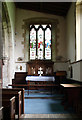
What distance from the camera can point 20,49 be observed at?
1115cm

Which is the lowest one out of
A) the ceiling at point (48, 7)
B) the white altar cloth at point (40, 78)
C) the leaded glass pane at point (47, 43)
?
the white altar cloth at point (40, 78)

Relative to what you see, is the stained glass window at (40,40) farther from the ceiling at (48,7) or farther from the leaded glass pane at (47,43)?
the ceiling at (48,7)

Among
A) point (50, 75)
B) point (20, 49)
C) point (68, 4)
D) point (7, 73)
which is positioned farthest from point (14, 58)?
point (68, 4)

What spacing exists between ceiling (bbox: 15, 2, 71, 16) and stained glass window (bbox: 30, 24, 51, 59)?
0.93 meters

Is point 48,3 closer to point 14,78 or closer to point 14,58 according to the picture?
point 14,58

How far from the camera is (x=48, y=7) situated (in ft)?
34.5

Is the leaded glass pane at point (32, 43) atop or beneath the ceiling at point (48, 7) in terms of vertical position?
beneath

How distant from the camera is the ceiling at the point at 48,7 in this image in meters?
9.93

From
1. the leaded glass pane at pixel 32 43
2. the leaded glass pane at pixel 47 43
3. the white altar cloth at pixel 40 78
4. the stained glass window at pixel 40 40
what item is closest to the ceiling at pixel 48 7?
the stained glass window at pixel 40 40

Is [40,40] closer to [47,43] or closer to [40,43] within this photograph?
[40,43]

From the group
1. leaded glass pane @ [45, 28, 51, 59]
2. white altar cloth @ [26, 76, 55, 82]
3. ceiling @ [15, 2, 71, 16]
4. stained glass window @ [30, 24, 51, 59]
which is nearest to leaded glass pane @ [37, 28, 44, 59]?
stained glass window @ [30, 24, 51, 59]

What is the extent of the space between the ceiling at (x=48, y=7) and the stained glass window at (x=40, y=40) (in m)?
0.93

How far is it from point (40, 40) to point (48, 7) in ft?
6.65

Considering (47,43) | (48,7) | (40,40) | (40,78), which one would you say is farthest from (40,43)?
(40,78)
